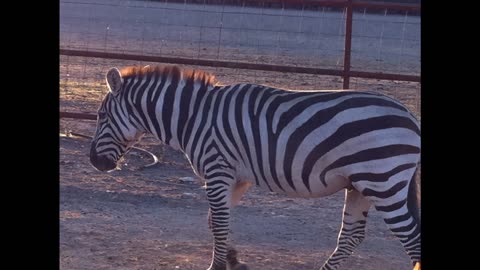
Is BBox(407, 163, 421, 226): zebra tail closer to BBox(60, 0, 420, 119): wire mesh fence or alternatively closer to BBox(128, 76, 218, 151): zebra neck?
BBox(128, 76, 218, 151): zebra neck

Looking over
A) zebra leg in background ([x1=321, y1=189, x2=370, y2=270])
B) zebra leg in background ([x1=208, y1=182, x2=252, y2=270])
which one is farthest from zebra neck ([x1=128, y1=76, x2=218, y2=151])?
zebra leg in background ([x1=321, y1=189, x2=370, y2=270])

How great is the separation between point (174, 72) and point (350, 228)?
1462 mm

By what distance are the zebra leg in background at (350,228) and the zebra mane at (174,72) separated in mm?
1106

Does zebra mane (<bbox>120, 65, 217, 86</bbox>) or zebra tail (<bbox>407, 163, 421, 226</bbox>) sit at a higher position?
zebra mane (<bbox>120, 65, 217, 86</bbox>)

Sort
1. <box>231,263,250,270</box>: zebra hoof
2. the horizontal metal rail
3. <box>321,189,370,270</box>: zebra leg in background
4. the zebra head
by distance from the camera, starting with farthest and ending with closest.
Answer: the horizontal metal rail
the zebra head
<box>231,263,250,270</box>: zebra hoof
<box>321,189,370,270</box>: zebra leg in background

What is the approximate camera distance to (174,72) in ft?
17.0

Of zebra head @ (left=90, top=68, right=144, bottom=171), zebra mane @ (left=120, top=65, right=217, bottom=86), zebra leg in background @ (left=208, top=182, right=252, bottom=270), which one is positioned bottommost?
zebra leg in background @ (left=208, top=182, right=252, bottom=270)

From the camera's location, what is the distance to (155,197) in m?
6.68

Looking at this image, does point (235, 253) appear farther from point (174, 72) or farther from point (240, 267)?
point (174, 72)

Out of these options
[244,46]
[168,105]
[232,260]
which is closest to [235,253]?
[232,260]

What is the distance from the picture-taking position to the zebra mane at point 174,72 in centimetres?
513

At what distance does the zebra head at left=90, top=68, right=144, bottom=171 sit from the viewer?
5.24m

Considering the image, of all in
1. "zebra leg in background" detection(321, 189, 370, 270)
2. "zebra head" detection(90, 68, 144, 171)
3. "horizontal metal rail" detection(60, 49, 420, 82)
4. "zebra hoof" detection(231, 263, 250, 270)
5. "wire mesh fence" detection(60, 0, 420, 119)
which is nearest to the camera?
"zebra leg in background" detection(321, 189, 370, 270)
